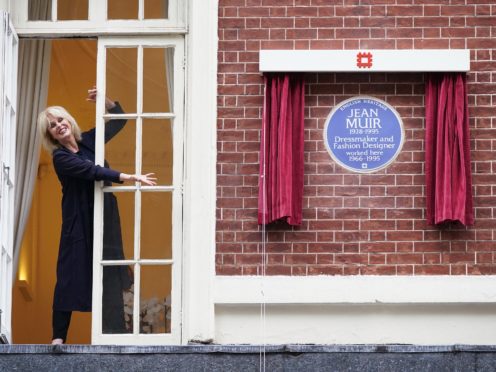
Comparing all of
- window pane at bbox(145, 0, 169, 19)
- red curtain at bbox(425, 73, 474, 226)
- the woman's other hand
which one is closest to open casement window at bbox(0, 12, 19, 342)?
the woman's other hand

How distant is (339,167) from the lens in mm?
11133


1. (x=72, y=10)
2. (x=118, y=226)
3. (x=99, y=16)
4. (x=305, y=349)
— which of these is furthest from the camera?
(x=72, y=10)

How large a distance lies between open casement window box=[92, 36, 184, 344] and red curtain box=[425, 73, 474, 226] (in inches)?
69.6

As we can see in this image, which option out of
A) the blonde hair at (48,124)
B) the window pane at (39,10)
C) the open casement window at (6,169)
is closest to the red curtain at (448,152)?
the blonde hair at (48,124)

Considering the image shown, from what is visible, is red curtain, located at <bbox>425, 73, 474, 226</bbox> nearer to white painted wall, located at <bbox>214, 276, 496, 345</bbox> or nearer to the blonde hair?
white painted wall, located at <bbox>214, 276, 496, 345</bbox>

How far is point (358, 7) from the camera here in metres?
11.2

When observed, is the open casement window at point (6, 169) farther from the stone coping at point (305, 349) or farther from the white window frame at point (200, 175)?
the stone coping at point (305, 349)

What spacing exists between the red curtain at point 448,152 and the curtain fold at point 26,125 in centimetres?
299

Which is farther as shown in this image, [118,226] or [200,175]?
[118,226]

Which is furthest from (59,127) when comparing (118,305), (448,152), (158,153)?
(448,152)

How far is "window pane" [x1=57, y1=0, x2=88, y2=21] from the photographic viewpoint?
460 inches

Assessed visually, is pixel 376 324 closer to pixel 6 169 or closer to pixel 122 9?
pixel 6 169

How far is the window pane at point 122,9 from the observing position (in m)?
11.6

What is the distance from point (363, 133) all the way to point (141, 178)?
1.57 metres
